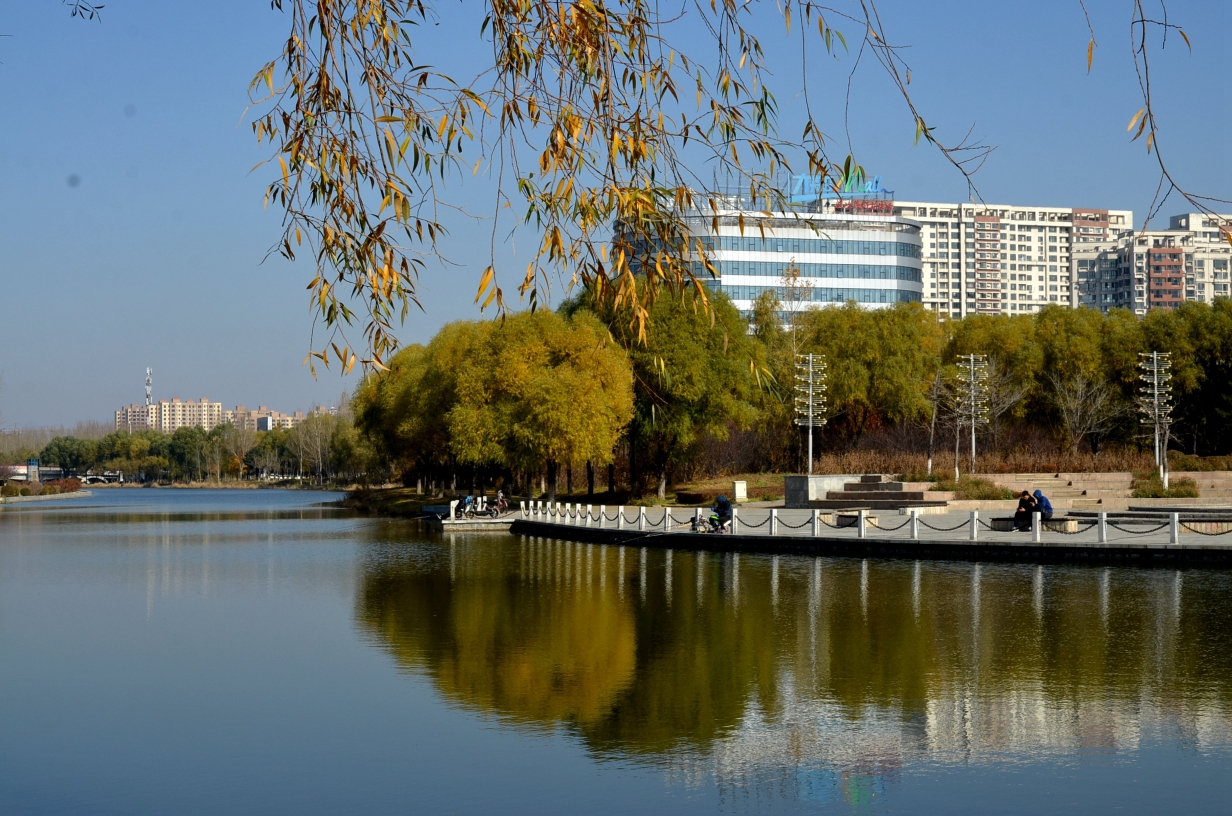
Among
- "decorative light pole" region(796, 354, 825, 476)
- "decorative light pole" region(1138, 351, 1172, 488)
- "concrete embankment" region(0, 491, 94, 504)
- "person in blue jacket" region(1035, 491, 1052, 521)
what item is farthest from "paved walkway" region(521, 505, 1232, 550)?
"concrete embankment" region(0, 491, 94, 504)

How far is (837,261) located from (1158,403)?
5929cm

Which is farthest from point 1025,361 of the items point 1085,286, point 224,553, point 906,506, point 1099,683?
point 1085,286

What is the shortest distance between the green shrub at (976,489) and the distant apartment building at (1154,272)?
13100 centimetres

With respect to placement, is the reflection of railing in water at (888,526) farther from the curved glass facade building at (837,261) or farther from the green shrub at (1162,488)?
the curved glass facade building at (837,261)

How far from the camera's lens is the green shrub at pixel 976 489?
43344 millimetres

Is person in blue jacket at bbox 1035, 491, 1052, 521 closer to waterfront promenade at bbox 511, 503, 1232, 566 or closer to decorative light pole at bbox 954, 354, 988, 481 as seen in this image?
waterfront promenade at bbox 511, 503, 1232, 566

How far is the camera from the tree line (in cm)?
5075

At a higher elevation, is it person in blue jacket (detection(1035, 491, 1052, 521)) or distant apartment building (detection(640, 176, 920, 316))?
distant apartment building (detection(640, 176, 920, 316))

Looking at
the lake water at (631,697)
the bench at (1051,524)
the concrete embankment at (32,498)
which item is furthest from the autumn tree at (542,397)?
the concrete embankment at (32,498)

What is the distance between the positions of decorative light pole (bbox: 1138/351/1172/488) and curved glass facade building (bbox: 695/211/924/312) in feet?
148

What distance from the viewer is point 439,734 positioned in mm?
10609

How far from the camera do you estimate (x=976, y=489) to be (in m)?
43.8

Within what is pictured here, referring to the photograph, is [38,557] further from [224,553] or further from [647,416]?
[647,416]

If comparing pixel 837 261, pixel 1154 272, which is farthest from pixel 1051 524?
pixel 1154 272
